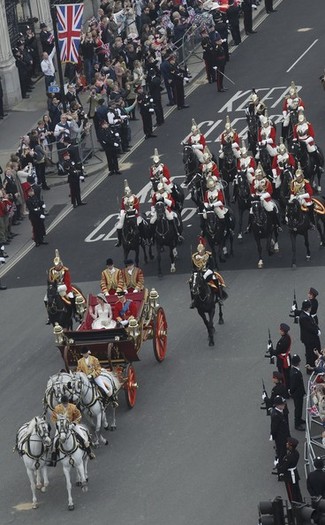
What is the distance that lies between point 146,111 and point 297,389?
20570mm

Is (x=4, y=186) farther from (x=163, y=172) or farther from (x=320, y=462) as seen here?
(x=320, y=462)

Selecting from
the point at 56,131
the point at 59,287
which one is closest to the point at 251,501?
the point at 59,287

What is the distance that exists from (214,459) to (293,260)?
1007 centimetres

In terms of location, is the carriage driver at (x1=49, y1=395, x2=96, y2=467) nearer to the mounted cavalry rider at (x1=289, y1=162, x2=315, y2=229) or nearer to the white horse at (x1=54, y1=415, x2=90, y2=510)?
the white horse at (x1=54, y1=415, x2=90, y2=510)

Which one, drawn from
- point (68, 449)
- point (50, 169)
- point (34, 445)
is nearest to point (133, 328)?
point (68, 449)

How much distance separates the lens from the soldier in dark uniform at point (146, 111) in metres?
54.1

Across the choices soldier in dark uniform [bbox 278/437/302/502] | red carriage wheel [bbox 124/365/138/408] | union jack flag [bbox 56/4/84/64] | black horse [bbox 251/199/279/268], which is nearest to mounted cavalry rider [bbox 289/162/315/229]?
black horse [bbox 251/199/279/268]

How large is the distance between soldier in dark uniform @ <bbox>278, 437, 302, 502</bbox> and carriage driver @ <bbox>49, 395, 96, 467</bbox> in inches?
139

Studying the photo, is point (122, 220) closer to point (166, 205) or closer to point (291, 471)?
point (166, 205)

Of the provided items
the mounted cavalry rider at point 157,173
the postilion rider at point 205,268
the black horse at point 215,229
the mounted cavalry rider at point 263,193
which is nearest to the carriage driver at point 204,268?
the postilion rider at point 205,268

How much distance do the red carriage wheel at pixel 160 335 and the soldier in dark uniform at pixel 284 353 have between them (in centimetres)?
292

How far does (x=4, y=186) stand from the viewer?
49.0 metres

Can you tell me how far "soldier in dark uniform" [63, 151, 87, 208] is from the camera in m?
49.2

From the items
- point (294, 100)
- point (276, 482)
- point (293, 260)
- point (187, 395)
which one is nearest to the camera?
point (276, 482)
